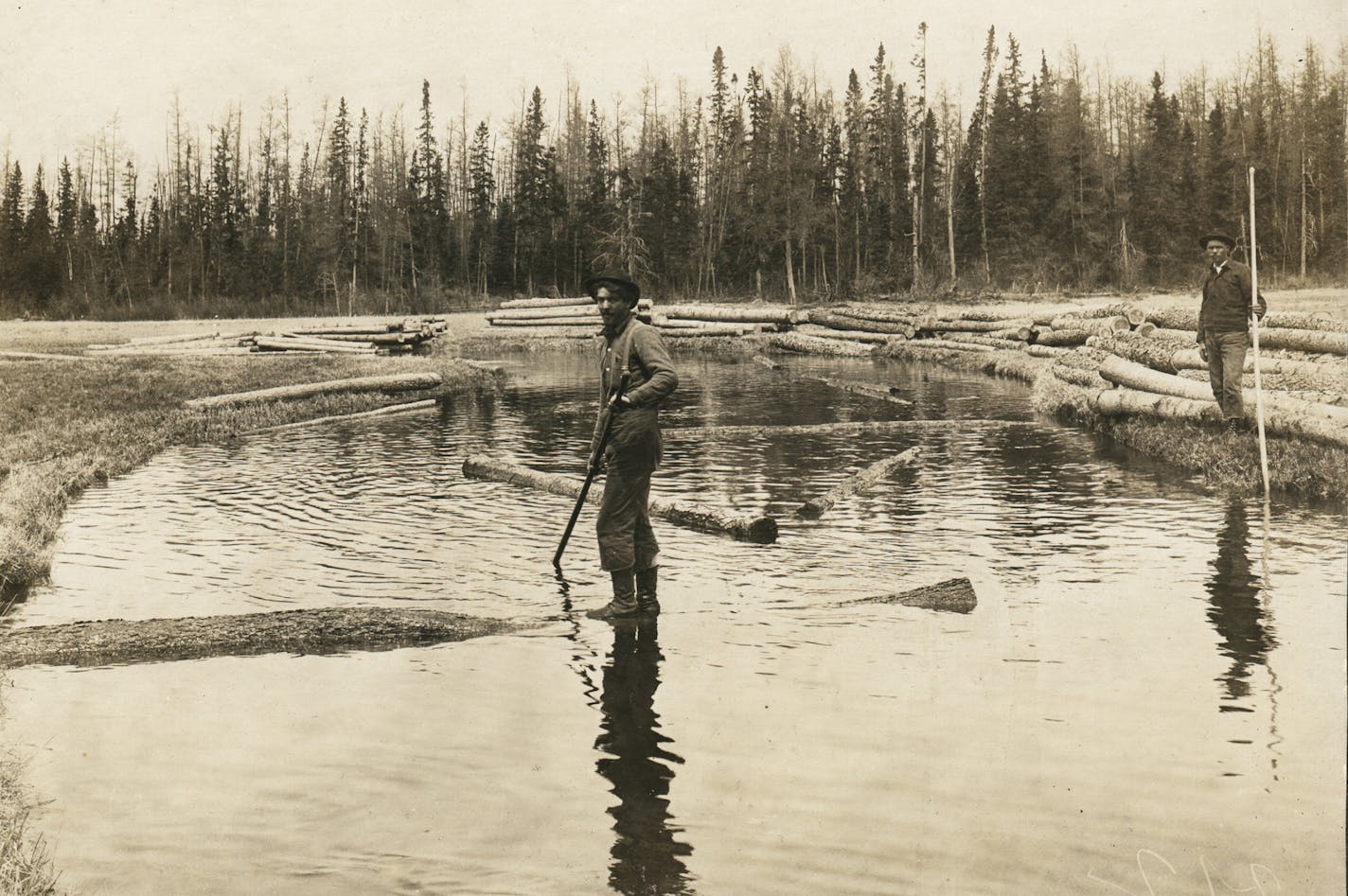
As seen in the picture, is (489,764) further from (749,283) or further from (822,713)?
(749,283)

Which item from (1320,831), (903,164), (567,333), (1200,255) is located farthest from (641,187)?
(1320,831)

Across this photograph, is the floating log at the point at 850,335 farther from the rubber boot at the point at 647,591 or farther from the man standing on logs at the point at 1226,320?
the rubber boot at the point at 647,591

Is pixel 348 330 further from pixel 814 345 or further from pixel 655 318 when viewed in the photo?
pixel 814 345

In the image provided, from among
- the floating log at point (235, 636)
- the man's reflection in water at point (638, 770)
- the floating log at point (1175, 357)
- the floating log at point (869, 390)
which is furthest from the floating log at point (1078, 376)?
the floating log at point (235, 636)

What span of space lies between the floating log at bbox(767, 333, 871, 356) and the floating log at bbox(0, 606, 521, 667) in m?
26.5

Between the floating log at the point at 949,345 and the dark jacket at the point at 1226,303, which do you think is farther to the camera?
the floating log at the point at 949,345

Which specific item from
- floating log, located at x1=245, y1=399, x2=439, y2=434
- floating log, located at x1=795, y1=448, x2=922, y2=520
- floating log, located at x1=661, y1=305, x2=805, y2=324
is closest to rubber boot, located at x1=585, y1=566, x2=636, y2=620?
floating log, located at x1=795, y1=448, x2=922, y2=520

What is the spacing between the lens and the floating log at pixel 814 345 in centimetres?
3212

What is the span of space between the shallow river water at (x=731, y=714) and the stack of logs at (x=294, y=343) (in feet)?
61.5

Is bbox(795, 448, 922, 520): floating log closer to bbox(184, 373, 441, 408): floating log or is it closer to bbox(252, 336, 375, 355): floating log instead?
bbox(184, 373, 441, 408): floating log

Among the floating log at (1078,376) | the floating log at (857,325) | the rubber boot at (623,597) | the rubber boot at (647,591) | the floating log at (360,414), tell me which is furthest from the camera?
the floating log at (857,325)

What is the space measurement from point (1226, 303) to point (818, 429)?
5631 mm

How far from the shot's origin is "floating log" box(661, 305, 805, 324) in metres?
37.2

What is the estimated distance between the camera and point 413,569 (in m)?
8.02
